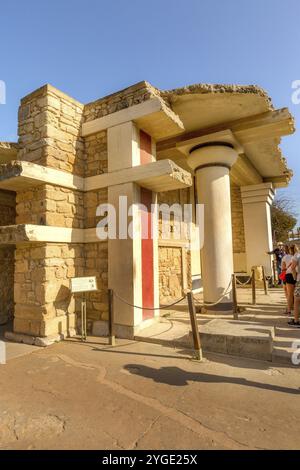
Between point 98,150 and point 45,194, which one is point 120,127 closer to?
point 98,150

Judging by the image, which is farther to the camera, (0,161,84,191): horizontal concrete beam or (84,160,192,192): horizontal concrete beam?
(84,160,192,192): horizontal concrete beam

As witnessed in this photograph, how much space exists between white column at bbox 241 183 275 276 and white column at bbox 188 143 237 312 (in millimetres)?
4756

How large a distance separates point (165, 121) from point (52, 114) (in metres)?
2.29

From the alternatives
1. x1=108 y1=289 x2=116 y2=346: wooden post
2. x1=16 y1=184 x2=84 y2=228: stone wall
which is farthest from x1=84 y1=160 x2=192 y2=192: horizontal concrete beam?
x1=108 y1=289 x2=116 y2=346: wooden post

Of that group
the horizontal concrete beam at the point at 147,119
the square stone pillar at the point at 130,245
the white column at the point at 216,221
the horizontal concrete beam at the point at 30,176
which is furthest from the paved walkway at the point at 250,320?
the horizontal concrete beam at the point at 147,119

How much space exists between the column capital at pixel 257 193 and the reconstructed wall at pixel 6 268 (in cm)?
886

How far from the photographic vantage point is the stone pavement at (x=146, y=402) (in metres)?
2.39

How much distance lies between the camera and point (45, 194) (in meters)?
5.30

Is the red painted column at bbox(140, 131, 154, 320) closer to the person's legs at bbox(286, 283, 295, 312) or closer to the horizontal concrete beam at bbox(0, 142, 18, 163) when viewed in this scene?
the horizontal concrete beam at bbox(0, 142, 18, 163)

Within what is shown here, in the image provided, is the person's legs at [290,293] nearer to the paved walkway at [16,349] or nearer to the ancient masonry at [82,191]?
the ancient masonry at [82,191]

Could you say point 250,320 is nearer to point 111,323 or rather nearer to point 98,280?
point 111,323

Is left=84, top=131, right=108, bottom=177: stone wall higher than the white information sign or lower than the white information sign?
higher

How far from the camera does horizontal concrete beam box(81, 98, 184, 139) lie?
5344 millimetres
